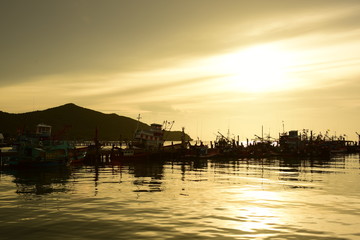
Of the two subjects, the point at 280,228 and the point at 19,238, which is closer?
the point at 19,238

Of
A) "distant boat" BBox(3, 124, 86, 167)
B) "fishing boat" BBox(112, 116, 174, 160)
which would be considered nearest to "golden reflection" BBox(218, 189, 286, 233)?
"distant boat" BBox(3, 124, 86, 167)

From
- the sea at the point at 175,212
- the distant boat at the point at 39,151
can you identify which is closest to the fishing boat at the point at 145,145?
the distant boat at the point at 39,151

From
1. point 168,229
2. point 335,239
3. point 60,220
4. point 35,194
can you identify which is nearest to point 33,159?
point 35,194

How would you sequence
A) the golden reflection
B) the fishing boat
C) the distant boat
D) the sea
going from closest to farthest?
the sea
the golden reflection
the distant boat
the fishing boat

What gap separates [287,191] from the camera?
41.2m

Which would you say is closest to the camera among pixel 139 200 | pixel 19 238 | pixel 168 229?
pixel 19 238

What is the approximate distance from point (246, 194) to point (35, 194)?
70.5 ft

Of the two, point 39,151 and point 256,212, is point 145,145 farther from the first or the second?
point 256,212

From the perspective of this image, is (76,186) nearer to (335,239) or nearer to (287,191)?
(287,191)

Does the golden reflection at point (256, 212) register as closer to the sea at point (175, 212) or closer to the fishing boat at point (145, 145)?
the sea at point (175, 212)

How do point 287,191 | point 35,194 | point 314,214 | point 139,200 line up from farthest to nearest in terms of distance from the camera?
point 287,191 → point 35,194 → point 139,200 → point 314,214

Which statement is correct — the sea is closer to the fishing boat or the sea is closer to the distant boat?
the distant boat

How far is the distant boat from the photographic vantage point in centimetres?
6800

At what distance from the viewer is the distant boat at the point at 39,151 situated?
68000 mm
